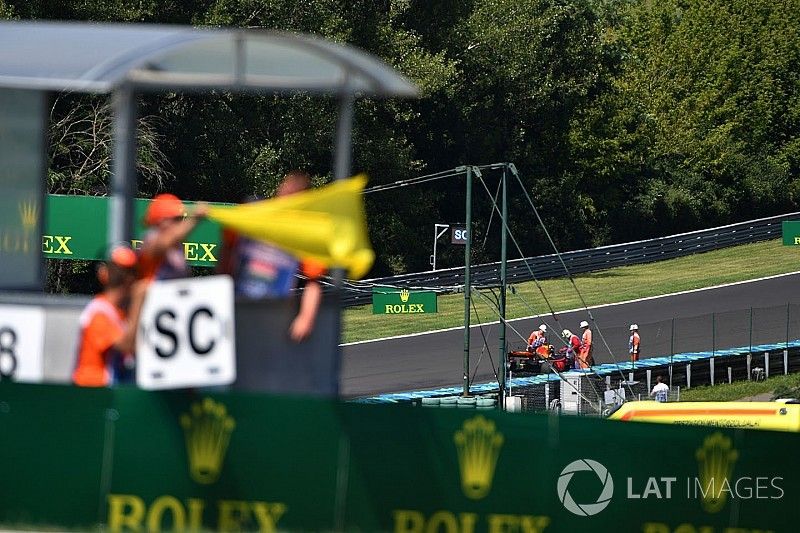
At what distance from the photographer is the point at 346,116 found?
32.9 ft

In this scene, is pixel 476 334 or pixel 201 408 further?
pixel 476 334

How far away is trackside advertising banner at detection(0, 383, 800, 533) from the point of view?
30.9 ft

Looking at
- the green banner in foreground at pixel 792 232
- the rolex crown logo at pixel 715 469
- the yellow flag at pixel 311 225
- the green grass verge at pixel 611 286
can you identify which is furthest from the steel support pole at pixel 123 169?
the green banner in foreground at pixel 792 232

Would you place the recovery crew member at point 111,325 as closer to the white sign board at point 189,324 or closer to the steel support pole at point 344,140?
the white sign board at point 189,324

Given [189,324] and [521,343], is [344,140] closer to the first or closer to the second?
[189,324]

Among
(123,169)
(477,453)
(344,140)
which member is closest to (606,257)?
(477,453)

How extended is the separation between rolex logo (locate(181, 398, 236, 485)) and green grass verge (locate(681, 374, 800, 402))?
99.9ft

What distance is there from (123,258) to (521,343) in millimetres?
42162

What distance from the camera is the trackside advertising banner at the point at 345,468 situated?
30.9 ft

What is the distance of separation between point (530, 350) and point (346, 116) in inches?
1250

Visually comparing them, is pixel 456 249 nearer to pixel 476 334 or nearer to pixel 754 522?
pixel 476 334

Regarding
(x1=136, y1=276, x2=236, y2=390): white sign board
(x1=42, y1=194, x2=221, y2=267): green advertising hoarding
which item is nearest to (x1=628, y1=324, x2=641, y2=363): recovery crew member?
(x1=42, y1=194, x2=221, y2=267): green advertising hoarding

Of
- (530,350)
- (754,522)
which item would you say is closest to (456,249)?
(530,350)

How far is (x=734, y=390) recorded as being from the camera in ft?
131
